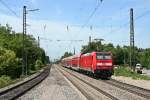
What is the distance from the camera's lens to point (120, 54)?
165625 mm

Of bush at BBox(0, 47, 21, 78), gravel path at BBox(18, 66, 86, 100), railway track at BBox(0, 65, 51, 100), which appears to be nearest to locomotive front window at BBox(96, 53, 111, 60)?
railway track at BBox(0, 65, 51, 100)

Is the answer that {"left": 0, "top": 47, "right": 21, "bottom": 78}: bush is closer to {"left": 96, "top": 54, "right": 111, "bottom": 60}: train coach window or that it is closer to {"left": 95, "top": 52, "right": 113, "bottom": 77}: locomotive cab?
{"left": 96, "top": 54, "right": 111, "bottom": 60}: train coach window

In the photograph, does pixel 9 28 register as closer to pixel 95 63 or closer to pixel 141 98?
pixel 95 63

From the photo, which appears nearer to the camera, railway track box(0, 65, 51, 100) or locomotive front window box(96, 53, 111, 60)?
railway track box(0, 65, 51, 100)

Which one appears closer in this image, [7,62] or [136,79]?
[136,79]

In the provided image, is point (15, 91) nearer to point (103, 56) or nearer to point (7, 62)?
point (103, 56)

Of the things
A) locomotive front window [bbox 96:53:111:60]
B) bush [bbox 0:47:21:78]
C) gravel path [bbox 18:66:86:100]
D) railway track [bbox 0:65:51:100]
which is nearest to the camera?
gravel path [bbox 18:66:86:100]

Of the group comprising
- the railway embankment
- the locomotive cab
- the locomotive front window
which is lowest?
the railway embankment

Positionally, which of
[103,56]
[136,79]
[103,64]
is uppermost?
[103,56]

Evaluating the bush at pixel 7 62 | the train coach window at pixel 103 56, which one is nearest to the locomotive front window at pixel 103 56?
the train coach window at pixel 103 56

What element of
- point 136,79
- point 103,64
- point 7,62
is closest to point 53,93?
point 103,64

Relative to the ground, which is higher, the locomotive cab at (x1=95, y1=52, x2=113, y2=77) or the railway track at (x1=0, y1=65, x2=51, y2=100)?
the locomotive cab at (x1=95, y1=52, x2=113, y2=77)

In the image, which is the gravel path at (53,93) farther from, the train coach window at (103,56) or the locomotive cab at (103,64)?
the train coach window at (103,56)

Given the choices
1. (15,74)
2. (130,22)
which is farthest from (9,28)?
(130,22)
